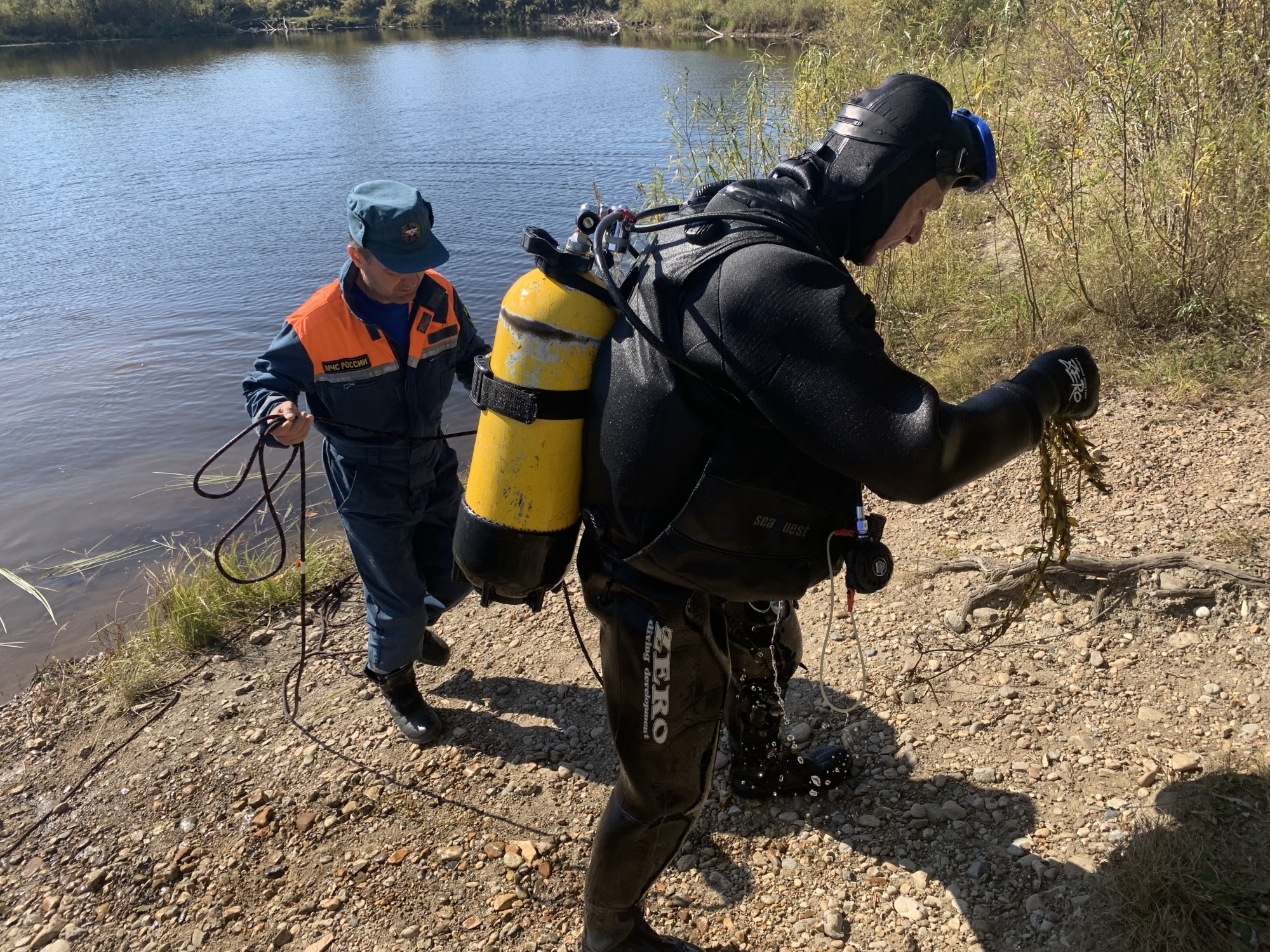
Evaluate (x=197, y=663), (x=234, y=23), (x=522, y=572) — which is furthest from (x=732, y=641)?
(x=234, y=23)

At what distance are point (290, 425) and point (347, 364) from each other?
1.24 feet

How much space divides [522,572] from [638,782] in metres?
0.58

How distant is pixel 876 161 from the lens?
1867 mm

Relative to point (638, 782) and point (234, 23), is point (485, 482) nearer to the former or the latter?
point (638, 782)

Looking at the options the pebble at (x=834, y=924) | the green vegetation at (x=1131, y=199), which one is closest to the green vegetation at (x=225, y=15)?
the green vegetation at (x=1131, y=199)

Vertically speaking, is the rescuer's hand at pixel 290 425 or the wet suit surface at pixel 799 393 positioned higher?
the wet suit surface at pixel 799 393

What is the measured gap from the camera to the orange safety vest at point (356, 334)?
9.96ft

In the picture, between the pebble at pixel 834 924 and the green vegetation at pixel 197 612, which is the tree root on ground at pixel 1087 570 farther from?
the green vegetation at pixel 197 612

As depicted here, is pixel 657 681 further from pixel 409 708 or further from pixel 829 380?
pixel 409 708

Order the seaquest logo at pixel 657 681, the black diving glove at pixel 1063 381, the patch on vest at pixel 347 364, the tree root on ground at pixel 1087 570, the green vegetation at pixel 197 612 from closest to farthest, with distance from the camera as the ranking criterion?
the black diving glove at pixel 1063 381 < the seaquest logo at pixel 657 681 < the patch on vest at pixel 347 364 < the tree root on ground at pixel 1087 570 < the green vegetation at pixel 197 612

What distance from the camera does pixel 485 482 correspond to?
2043 mm

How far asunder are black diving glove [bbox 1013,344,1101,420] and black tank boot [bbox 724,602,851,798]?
109 cm

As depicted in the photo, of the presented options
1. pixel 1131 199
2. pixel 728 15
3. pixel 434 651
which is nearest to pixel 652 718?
pixel 434 651

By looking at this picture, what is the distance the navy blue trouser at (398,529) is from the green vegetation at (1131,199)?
3146 mm
